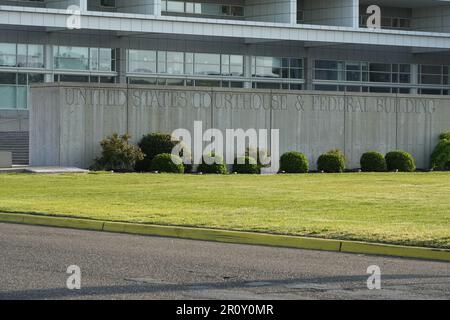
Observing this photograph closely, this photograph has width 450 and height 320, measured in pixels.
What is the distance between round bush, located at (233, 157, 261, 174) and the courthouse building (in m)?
9.13

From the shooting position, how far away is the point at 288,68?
198 feet

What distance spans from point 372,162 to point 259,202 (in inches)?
712

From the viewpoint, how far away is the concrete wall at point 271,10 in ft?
187

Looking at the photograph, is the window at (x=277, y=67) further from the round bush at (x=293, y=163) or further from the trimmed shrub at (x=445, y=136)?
the round bush at (x=293, y=163)

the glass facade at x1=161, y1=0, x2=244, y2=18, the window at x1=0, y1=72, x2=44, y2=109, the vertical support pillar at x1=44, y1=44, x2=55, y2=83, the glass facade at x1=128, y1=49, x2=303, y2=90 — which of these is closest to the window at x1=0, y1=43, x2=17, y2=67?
the window at x1=0, y1=72, x2=44, y2=109

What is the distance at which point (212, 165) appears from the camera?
123ft

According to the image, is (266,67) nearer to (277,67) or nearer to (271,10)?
(277,67)

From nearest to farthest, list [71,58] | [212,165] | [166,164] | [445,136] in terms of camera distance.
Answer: [166,164] → [212,165] → [445,136] → [71,58]

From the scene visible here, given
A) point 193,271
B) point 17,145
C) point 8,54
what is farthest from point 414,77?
point 193,271

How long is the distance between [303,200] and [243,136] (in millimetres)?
15834

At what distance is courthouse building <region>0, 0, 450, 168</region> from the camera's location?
170ft

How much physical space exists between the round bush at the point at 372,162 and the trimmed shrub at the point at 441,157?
121 inches

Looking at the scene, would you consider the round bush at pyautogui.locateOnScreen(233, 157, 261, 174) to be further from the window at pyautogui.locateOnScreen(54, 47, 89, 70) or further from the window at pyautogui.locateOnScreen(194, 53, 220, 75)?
the window at pyautogui.locateOnScreen(194, 53, 220, 75)
